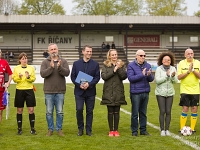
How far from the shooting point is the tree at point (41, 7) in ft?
208

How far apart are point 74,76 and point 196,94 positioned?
263cm

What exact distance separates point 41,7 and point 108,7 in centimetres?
1113

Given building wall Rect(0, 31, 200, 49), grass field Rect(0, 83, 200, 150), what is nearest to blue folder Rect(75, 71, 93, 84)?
grass field Rect(0, 83, 200, 150)

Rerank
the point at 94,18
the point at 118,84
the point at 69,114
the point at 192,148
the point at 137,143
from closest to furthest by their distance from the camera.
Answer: the point at 192,148 → the point at 137,143 → the point at 118,84 → the point at 69,114 → the point at 94,18

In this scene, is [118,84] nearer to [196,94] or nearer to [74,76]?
[74,76]

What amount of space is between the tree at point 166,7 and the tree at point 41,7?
1518 centimetres

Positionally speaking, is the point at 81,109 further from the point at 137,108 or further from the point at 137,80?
the point at 137,80

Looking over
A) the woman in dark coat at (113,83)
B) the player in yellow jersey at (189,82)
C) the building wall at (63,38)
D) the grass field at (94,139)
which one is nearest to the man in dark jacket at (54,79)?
the grass field at (94,139)

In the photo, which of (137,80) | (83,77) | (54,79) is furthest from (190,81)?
(54,79)

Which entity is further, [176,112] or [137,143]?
[176,112]

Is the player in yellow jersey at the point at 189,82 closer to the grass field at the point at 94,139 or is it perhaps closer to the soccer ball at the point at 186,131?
the soccer ball at the point at 186,131

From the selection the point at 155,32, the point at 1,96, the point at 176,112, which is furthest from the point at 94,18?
the point at 1,96

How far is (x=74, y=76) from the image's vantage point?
8086 millimetres

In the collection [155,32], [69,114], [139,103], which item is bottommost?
[69,114]
